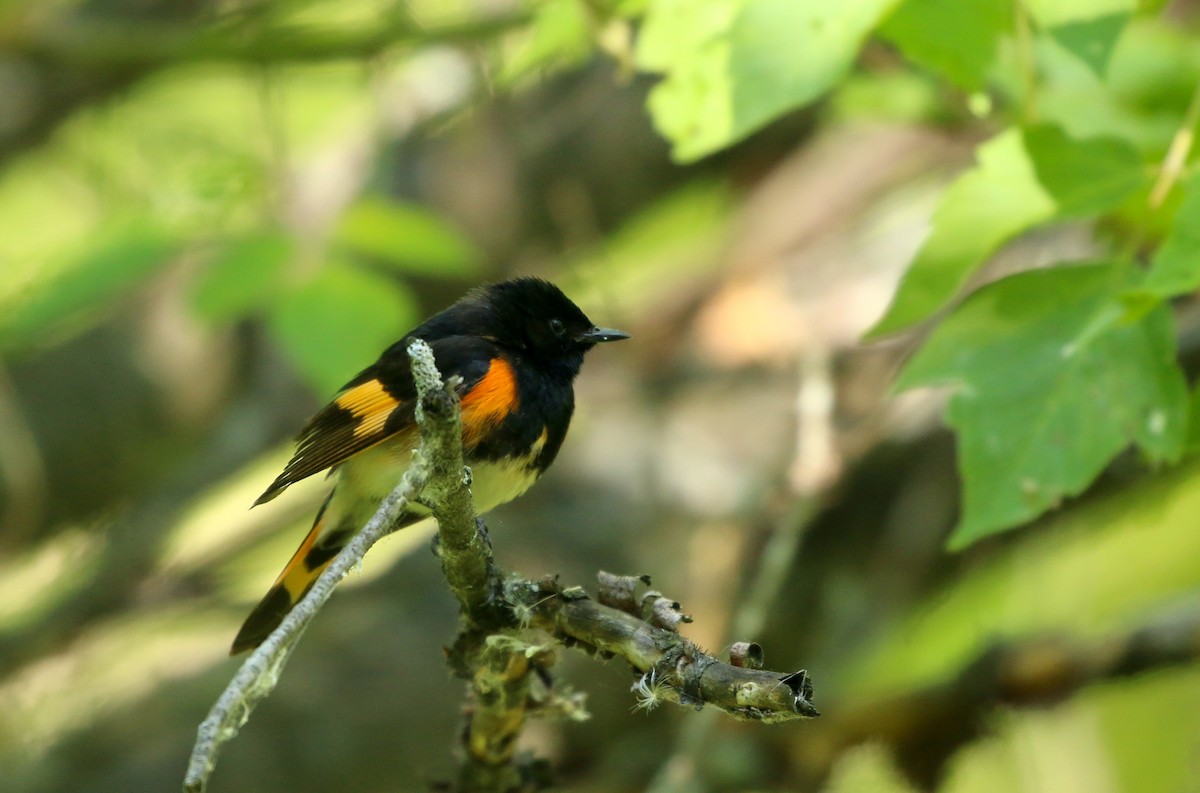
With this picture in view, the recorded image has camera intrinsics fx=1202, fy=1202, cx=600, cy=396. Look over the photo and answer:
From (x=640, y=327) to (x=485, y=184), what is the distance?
0.91 metres

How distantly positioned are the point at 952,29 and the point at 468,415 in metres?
1.44

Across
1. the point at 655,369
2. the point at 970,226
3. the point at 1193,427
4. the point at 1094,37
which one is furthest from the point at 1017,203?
the point at 655,369

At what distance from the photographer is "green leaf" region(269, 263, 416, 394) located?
2.91 metres

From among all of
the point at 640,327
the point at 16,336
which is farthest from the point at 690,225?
the point at 16,336

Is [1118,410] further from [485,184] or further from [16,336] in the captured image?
[485,184]

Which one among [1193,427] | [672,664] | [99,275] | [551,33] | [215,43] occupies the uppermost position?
[215,43]

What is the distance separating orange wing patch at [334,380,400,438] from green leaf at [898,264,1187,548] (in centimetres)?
133

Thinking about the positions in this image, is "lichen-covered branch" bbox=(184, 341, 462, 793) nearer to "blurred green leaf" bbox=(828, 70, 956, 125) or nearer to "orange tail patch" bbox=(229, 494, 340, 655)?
"orange tail patch" bbox=(229, 494, 340, 655)

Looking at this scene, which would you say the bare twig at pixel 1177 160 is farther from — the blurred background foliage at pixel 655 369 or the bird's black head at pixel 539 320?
the bird's black head at pixel 539 320

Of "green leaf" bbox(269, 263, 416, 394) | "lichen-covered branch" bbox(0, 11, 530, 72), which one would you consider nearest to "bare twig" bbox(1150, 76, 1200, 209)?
"green leaf" bbox(269, 263, 416, 394)

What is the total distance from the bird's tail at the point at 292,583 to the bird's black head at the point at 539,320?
0.73 metres

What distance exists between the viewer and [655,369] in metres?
5.18

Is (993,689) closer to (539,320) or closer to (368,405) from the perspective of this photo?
(539,320)

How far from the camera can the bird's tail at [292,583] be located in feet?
10.5
